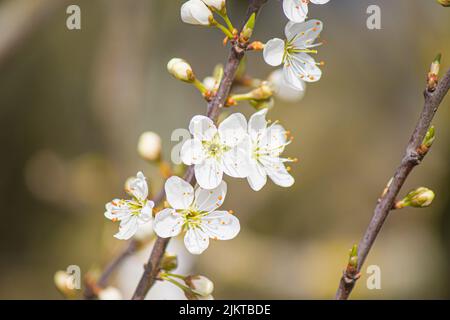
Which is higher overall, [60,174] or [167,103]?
[167,103]

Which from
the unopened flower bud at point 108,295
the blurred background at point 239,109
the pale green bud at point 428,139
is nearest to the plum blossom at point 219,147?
the pale green bud at point 428,139

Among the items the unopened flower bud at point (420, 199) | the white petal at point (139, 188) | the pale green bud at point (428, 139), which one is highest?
the pale green bud at point (428, 139)

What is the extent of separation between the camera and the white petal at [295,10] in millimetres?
1044

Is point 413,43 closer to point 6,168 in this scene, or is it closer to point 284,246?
point 284,246

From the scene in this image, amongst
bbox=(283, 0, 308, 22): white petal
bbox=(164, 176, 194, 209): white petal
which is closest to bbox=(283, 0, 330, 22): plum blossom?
bbox=(283, 0, 308, 22): white petal

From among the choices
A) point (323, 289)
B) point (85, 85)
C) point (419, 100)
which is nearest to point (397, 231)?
point (323, 289)

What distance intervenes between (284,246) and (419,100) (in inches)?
59.1

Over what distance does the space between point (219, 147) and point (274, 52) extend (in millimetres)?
214

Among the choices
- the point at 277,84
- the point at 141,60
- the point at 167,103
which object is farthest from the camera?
the point at 167,103

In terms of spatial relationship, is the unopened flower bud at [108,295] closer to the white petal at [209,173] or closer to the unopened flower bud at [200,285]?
the unopened flower bud at [200,285]

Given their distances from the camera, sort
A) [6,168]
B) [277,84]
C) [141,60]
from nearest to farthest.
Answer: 1. [277,84]
2. [141,60]
3. [6,168]

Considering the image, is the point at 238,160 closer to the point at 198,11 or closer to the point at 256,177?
the point at 256,177

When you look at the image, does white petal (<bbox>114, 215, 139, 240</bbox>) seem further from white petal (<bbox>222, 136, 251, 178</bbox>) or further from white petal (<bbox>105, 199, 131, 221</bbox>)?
white petal (<bbox>222, 136, 251, 178</bbox>)

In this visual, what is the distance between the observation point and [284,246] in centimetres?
339
